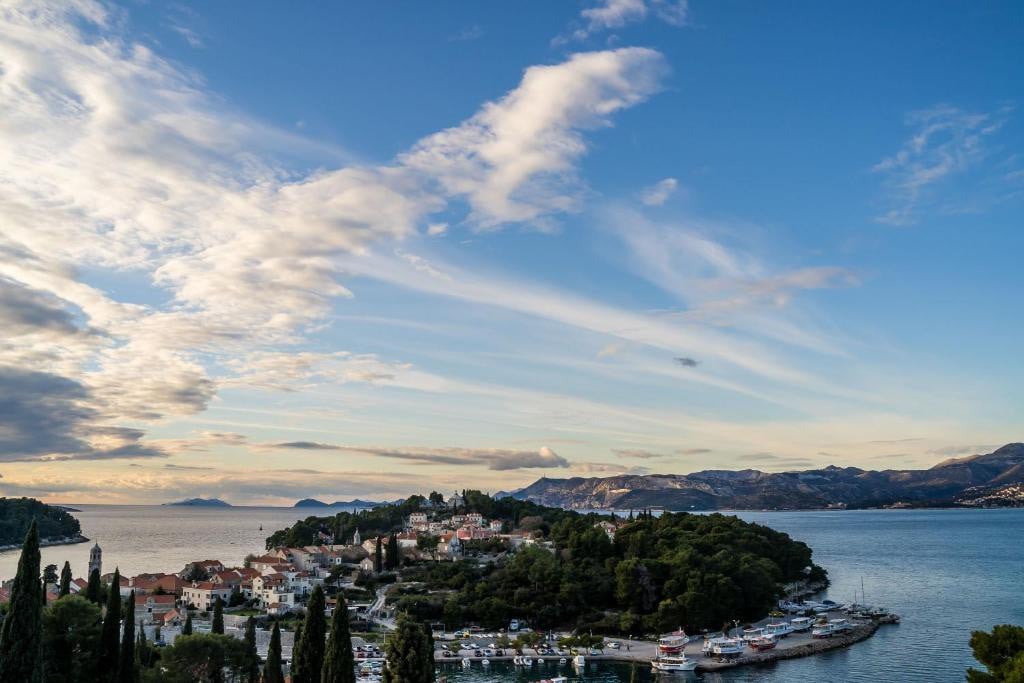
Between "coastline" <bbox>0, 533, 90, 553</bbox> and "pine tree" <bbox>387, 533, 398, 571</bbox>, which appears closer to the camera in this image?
"pine tree" <bbox>387, 533, 398, 571</bbox>

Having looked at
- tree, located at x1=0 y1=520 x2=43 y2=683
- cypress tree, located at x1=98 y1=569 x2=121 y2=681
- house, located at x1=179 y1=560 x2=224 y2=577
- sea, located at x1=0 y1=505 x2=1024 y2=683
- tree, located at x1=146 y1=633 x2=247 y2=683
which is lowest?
sea, located at x1=0 y1=505 x2=1024 y2=683

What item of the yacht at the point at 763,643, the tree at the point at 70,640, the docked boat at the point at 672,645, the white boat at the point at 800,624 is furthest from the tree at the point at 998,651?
the white boat at the point at 800,624

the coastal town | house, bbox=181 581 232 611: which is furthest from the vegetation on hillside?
house, bbox=181 581 232 611

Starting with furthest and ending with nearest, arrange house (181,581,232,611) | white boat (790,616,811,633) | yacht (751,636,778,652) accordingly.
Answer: house (181,581,232,611)
white boat (790,616,811,633)
yacht (751,636,778,652)

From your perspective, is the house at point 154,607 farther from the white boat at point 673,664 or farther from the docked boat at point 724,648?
the docked boat at point 724,648

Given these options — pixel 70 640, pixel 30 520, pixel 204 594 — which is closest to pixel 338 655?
pixel 70 640

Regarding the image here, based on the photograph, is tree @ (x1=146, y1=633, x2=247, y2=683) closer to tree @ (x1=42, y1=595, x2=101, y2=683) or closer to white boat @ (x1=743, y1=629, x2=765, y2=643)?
tree @ (x1=42, y1=595, x2=101, y2=683)

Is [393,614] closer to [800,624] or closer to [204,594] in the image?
[204,594]
